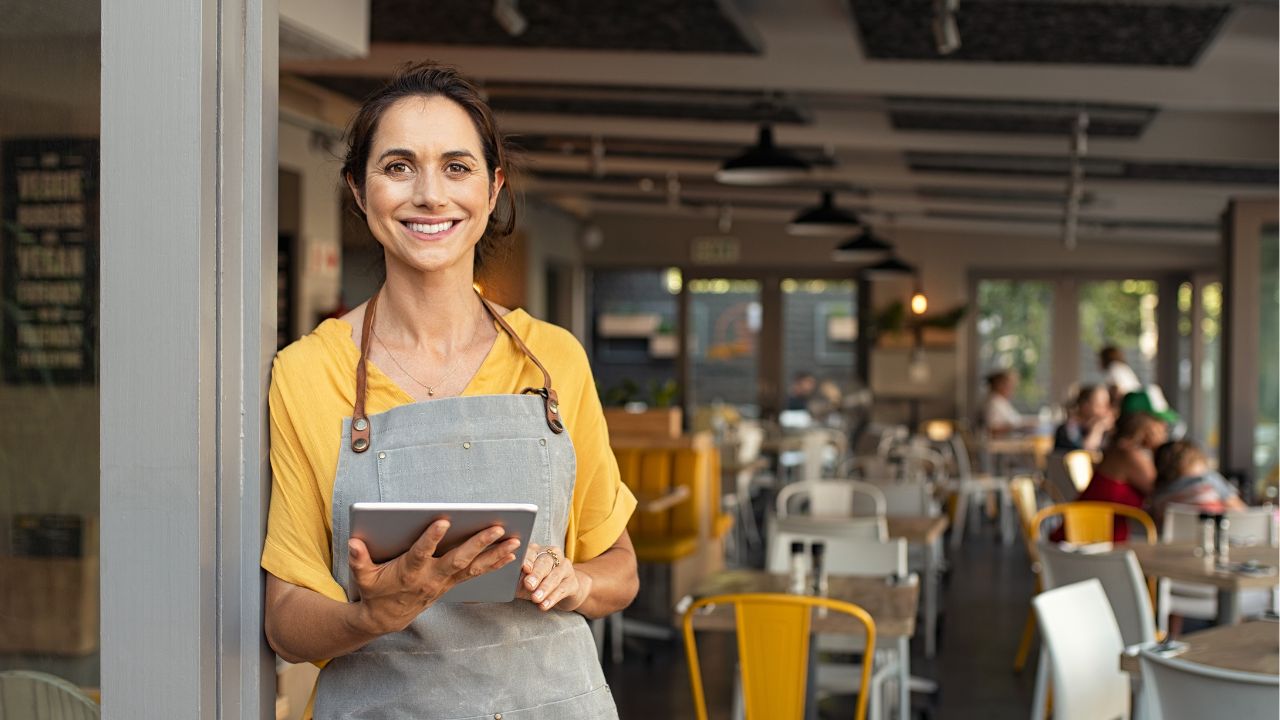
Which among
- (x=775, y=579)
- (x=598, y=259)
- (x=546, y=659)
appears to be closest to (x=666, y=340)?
(x=598, y=259)

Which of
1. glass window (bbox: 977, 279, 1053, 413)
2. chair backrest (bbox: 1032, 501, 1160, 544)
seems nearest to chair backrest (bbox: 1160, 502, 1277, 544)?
chair backrest (bbox: 1032, 501, 1160, 544)

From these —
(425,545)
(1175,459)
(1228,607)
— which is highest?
(425,545)

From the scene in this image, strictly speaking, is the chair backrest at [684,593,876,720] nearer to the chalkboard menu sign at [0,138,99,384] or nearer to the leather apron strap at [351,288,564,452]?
the leather apron strap at [351,288,564,452]

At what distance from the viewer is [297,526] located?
1.72 meters

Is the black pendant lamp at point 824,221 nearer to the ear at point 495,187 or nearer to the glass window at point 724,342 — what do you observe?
the ear at point 495,187

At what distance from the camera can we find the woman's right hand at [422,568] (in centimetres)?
146

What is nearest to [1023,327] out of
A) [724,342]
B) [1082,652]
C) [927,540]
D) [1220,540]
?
[724,342]

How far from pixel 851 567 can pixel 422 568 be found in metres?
3.83

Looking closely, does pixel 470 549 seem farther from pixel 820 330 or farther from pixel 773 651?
pixel 820 330

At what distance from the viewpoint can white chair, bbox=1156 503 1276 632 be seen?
5992 millimetres

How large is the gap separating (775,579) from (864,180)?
8.07m

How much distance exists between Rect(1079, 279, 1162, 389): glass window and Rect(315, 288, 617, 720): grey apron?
16.4m

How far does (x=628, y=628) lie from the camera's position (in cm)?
723

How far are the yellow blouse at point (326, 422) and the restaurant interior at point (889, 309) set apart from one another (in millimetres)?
212
